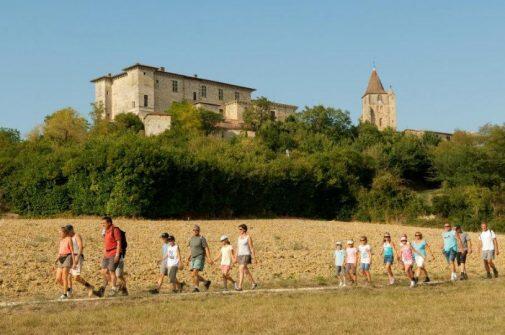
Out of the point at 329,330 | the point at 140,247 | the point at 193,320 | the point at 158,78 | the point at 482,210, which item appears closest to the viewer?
the point at 329,330

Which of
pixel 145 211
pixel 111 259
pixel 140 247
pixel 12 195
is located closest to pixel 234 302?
pixel 111 259

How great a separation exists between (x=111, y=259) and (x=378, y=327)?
21.3 feet

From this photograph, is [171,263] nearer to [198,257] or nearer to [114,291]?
[198,257]

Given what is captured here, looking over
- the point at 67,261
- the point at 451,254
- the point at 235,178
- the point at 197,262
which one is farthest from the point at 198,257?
the point at 235,178

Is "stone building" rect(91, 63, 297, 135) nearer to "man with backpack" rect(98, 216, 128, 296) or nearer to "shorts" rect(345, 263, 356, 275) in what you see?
"shorts" rect(345, 263, 356, 275)

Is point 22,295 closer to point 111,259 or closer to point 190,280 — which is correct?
point 111,259

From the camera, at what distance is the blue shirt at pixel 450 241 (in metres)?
18.7

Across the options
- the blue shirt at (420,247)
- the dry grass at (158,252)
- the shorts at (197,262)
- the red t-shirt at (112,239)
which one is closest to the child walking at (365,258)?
the dry grass at (158,252)

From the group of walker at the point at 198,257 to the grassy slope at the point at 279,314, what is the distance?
1.27 metres

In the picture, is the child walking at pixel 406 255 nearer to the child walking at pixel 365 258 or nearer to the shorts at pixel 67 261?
the child walking at pixel 365 258

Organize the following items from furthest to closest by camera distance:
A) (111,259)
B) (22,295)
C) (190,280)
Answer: (190,280) → (22,295) → (111,259)

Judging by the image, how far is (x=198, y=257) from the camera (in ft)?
51.3

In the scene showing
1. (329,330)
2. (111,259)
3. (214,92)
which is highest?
(214,92)

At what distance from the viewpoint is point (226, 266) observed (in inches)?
633
